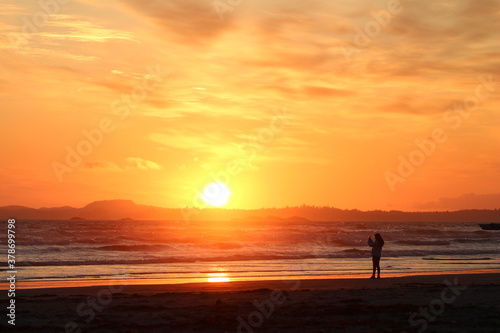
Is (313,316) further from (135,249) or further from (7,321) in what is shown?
(135,249)

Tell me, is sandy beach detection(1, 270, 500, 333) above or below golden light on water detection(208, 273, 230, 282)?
below

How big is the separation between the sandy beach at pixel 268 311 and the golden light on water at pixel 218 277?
4940 mm

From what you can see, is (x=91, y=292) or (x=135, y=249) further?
(x=135, y=249)

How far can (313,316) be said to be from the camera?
43.7 feet

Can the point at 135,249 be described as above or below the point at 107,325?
above

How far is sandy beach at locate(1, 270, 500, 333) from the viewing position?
12.0 m

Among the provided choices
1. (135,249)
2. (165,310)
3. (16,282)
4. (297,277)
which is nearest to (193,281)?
(297,277)

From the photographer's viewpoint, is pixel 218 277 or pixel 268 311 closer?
pixel 268 311

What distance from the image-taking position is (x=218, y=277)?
2619 centimetres

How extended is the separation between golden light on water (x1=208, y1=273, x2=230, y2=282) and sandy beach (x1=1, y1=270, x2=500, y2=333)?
16.2ft

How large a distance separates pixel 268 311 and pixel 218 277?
12.3 meters

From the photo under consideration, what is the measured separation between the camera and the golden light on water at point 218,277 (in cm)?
2458

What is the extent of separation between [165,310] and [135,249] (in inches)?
1546

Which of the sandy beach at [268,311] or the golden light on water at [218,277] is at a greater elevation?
the golden light on water at [218,277]
